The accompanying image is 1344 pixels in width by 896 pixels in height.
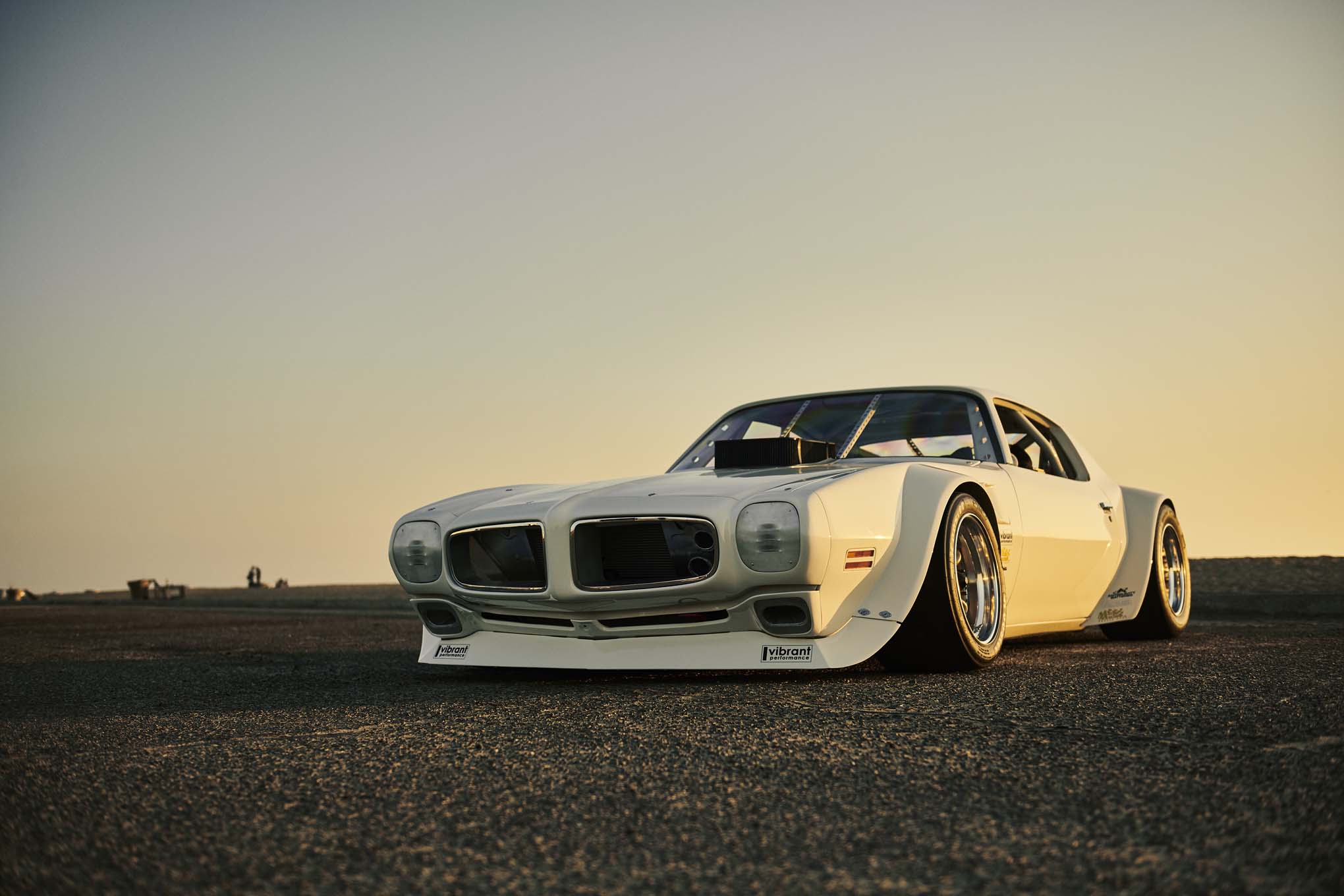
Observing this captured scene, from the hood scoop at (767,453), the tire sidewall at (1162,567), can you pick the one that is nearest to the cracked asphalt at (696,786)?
the hood scoop at (767,453)

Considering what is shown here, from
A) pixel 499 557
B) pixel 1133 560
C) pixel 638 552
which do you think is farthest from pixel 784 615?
pixel 1133 560

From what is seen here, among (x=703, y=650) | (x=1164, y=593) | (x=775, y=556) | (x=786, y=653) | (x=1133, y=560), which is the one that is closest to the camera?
(x=775, y=556)

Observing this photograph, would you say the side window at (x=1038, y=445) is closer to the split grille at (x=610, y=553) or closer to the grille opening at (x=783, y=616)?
the grille opening at (x=783, y=616)

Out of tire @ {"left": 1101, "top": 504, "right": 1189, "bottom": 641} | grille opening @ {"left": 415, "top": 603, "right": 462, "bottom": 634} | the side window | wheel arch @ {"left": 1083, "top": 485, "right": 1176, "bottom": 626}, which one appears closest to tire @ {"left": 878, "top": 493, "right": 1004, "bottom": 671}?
the side window

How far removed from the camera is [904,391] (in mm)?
5656

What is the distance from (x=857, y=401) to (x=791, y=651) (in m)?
1.93

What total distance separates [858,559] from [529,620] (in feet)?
4.43

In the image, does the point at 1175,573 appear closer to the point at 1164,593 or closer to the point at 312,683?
the point at 1164,593

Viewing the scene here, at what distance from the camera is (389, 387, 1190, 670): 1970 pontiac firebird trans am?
158 inches

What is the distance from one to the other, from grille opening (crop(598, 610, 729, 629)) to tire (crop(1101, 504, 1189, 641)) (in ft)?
11.8

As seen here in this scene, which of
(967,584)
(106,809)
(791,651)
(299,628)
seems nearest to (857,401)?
(967,584)

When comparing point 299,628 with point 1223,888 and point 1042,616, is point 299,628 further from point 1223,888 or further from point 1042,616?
point 1223,888

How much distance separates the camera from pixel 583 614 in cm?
432

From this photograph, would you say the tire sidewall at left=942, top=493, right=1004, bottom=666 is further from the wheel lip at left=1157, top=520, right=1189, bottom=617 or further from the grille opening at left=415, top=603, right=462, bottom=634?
the wheel lip at left=1157, top=520, right=1189, bottom=617
